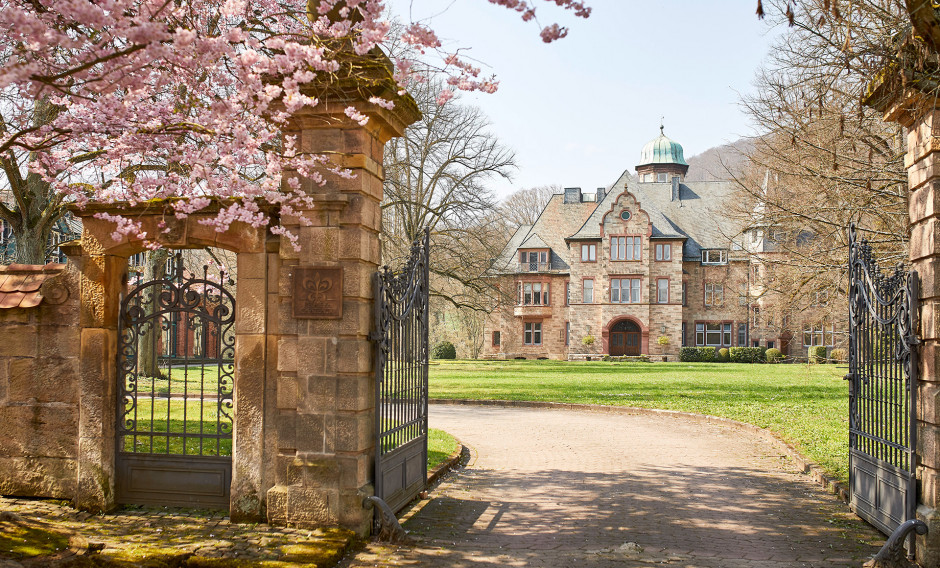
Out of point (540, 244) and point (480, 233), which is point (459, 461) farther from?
point (540, 244)

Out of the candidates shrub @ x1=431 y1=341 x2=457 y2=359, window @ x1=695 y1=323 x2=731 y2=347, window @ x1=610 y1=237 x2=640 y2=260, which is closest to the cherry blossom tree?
shrub @ x1=431 y1=341 x2=457 y2=359

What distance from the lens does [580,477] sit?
10.1 m

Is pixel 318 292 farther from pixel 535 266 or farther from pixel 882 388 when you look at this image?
pixel 535 266

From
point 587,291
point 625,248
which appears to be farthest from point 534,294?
point 625,248

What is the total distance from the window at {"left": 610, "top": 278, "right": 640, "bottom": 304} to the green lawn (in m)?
20.5

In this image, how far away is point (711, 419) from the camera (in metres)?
16.4

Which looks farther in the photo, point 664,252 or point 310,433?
point 664,252

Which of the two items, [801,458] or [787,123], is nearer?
[801,458]

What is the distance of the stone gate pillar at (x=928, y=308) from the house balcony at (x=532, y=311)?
48.2 m

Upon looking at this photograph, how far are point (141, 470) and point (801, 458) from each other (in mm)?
8889

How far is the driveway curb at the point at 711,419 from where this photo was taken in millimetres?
9352

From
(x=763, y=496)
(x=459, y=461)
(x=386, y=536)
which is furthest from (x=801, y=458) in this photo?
(x=386, y=536)

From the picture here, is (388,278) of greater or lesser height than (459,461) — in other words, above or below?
above

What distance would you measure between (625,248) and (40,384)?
155 feet
